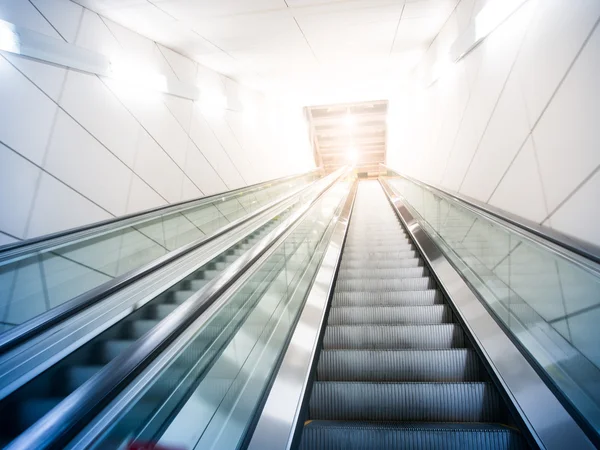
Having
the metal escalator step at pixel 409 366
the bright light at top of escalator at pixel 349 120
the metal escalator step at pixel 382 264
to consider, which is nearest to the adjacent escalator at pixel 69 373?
the metal escalator step at pixel 409 366

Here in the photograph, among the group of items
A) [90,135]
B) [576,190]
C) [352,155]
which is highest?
[352,155]

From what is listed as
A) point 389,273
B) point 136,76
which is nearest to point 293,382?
point 389,273

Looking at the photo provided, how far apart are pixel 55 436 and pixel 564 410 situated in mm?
1761

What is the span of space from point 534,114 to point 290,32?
3.66 m

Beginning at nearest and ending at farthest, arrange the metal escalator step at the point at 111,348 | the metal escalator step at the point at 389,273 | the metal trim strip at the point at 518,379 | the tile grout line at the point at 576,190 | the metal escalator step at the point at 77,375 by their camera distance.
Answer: the metal escalator step at the point at 77,375 → the metal trim strip at the point at 518,379 → the metal escalator step at the point at 111,348 → the tile grout line at the point at 576,190 → the metal escalator step at the point at 389,273

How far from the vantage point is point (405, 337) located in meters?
2.25

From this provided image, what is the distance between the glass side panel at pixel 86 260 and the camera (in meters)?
1.66

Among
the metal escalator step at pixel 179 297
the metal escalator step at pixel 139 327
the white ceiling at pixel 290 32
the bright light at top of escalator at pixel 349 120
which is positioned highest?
the bright light at top of escalator at pixel 349 120

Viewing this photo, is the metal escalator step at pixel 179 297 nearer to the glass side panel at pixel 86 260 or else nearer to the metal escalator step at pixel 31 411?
the glass side panel at pixel 86 260

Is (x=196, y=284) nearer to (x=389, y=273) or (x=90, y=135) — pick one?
(x=389, y=273)

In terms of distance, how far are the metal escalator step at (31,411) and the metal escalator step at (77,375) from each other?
0.07m

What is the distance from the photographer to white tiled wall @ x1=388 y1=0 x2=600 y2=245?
2.23 m

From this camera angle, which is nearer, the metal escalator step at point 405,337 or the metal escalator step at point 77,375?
the metal escalator step at point 77,375

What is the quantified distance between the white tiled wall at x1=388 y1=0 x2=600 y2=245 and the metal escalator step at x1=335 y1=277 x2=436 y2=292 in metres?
1.07
